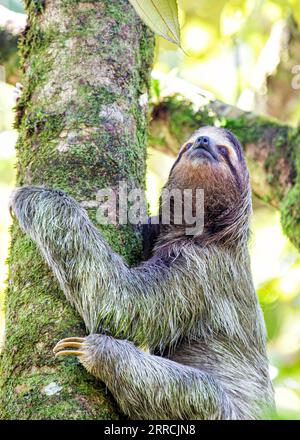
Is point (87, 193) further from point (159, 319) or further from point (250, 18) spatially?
point (250, 18)

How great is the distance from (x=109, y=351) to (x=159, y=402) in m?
0.67

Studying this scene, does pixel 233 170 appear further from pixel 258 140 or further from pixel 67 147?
pixel 258 140

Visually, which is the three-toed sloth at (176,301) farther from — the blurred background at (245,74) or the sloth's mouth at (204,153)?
the blurred background at (245,74)

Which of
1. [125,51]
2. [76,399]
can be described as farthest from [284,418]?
[125,51]

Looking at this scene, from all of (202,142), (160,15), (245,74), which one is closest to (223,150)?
(202,142)

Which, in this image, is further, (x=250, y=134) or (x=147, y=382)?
(x=250, y=134)

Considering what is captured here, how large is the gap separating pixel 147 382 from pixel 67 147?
227 centimetres

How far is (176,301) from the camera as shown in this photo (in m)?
6.38

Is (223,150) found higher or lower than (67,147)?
higher

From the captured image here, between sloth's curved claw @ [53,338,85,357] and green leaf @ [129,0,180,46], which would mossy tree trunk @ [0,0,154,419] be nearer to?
sloth's curved claw @ [53,338,85,357]

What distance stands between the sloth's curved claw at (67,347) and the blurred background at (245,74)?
641 cm

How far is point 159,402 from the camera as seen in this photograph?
5.60 metres

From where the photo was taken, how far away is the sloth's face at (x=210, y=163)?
7.48 meters

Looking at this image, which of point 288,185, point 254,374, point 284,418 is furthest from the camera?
point 288,185
